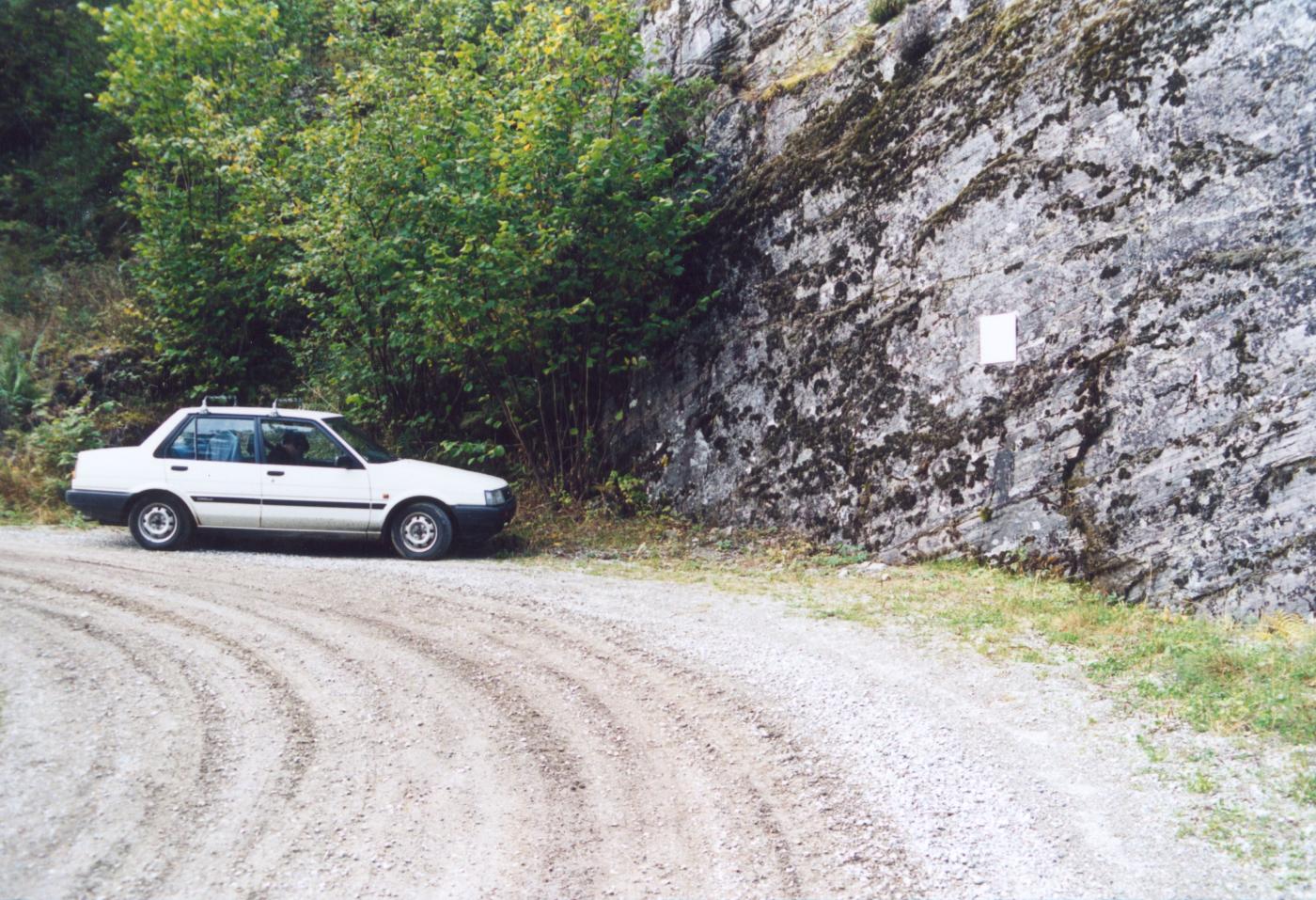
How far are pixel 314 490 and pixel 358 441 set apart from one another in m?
0.82

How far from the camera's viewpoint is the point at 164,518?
10.7 meters

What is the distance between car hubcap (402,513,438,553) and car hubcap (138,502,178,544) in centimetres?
262

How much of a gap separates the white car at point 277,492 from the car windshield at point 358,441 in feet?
0.32

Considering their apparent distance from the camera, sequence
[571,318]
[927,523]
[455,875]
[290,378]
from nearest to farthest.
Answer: [455,875]
[927,523]
[571,318]
[290,378]

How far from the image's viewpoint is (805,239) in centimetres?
1202

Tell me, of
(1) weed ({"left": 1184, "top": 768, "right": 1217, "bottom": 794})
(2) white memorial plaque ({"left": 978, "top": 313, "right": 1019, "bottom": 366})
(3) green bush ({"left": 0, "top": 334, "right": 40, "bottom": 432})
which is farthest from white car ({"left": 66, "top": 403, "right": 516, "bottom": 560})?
(1) weed ({"left": 1184, "top": 768, "right": 1217, "bottom": 794})

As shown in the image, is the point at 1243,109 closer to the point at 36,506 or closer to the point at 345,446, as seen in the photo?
the point at 345,446

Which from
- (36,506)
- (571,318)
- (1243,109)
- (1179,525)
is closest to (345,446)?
(571,318)

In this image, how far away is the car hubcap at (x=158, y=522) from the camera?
10648mm

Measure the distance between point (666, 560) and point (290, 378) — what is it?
9075 millimetres

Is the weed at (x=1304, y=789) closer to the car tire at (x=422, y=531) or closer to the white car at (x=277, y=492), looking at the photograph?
the white car at (x=277, y=492)

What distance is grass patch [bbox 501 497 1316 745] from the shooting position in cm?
580

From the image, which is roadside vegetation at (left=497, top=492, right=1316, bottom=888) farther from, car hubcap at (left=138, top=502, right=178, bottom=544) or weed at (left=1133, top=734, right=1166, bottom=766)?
car hubcap at (left=138, top=502, right=178, bottom=544)

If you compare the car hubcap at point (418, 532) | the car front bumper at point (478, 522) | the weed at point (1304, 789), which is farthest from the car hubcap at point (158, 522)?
the weed at point (1304, 789)
